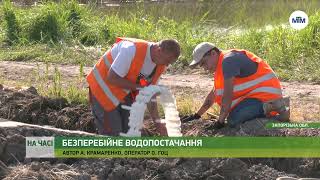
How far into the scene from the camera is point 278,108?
260 inches

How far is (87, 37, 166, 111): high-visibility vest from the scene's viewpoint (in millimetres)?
6273

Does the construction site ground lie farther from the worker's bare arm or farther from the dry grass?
the worker's bare arm

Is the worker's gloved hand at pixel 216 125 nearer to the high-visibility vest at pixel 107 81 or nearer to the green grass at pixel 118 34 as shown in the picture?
the high-visibility vest at pixel 107 81

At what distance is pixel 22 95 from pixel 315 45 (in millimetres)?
4993

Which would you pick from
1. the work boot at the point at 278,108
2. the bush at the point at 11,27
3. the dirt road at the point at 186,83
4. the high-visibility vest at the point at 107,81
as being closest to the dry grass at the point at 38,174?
the high-visibility vest at the point at 107,81

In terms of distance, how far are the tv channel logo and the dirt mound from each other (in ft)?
16.4

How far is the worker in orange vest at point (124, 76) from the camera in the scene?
20.1 ft

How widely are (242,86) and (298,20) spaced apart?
5.82 m

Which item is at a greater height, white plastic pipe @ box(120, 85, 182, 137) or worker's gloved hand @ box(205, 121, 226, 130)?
white plastic pipe @ box(120, 85, 182, 137)

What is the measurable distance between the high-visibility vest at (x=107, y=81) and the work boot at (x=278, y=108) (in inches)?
44.2

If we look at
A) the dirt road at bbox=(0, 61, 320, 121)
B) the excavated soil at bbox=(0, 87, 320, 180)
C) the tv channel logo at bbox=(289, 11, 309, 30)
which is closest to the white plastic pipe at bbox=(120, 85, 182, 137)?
the excavated soil at bbox=(0, 87, 320, 180)

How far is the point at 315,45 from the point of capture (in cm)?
1056

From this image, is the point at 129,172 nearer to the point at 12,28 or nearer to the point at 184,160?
the point at 184,160

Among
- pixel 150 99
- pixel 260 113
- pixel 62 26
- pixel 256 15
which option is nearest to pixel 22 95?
pixel 150 99
